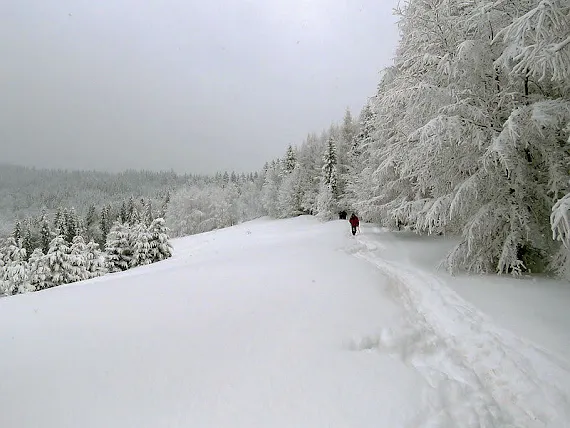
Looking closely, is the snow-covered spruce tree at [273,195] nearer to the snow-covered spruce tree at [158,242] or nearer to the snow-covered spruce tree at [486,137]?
the snow-covered spruce tree at [158,242]

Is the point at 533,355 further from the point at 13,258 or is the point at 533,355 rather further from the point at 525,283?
the point at 13,258

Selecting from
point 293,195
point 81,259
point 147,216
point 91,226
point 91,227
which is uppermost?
point 293,195

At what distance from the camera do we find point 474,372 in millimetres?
4902

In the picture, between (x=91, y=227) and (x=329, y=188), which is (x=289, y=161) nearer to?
(x=329, y=188)

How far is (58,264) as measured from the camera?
87.9 ft

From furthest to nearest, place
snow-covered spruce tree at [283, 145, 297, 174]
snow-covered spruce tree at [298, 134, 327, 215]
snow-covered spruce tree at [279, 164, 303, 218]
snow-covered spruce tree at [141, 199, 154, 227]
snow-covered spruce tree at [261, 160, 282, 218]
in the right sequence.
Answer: snow-covered spruce tree at [283, 145, 297, 174] → snow-covered spruce tree at [261, 160, 282, 218] → snow-covered spruce tree at [279, 164, 303, 218] → snow-covered spruce tree at [298, 134, 327, 215] → snow-covered spruce tree at [141, 199, 154, 227]

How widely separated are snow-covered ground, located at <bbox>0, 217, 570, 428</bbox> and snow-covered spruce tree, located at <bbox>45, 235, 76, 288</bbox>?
71.0 ft

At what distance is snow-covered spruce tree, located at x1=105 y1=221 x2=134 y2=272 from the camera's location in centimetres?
2984

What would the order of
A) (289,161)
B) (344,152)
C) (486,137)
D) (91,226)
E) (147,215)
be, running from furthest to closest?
(91,226) → (289,161) → (147,215) → (344,152) → (486,137)

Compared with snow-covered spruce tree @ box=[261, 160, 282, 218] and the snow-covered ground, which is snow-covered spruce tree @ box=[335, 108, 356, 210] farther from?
the snow-covered ground

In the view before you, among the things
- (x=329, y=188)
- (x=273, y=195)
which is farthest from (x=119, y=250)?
(x=273, y=195)

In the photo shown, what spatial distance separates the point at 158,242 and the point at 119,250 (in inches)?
143

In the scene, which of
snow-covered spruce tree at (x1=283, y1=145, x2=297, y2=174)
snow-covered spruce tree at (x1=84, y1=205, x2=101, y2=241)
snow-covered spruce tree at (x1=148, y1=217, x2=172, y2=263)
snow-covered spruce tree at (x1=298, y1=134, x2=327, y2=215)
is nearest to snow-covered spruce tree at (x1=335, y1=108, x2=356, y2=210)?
snow-covered spruce tree at (x1=298, y1=134, x2=327, y2=215)

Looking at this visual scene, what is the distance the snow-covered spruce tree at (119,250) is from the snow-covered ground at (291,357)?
74.9 ft
